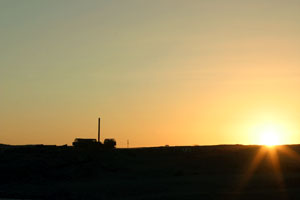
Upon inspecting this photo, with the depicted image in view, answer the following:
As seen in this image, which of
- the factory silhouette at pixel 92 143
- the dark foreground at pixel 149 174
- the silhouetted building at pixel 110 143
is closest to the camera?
the dark foreground at pixel 149 174

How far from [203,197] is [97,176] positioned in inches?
636

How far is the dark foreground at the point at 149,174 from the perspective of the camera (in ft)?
115

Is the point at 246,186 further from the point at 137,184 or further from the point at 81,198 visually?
the point at 81,198

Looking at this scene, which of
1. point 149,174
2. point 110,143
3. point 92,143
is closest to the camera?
point 149,174

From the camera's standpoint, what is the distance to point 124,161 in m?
53.7

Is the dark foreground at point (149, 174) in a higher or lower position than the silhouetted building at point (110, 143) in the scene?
lower

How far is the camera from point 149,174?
46.0 meters

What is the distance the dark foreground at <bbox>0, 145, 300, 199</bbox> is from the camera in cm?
3512

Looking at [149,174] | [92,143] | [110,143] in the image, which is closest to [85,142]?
[92,143]

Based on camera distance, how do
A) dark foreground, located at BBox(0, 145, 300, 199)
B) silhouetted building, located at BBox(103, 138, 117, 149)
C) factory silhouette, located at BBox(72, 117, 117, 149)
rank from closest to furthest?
dark foreground, located at BBox(0, 145, 300, 199)
factory silhouette, located at BBox(72, 117, 117, 149)
silhouetted building, located at BBox(103, 138, 117, 149)

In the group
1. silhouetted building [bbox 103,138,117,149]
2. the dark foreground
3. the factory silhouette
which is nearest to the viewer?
the dark foreground

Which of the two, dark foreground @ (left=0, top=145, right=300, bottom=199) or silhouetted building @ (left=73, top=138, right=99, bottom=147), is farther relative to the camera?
silhouetted building @ (left=73, top=138, right=99, bottom=147)

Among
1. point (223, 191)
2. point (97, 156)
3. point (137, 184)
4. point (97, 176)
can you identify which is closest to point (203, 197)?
point (223, 191)

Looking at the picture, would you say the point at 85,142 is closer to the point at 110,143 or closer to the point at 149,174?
the point at 110,143
